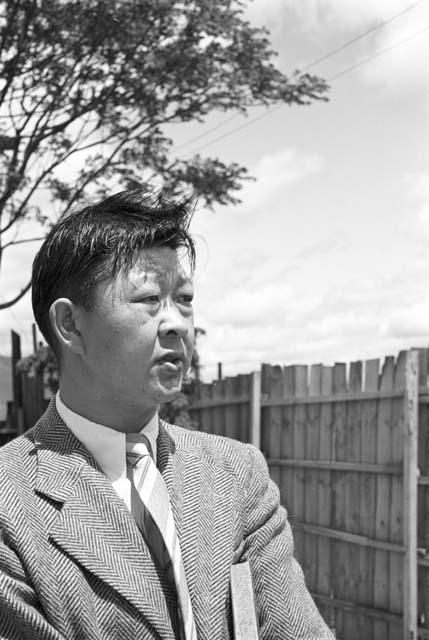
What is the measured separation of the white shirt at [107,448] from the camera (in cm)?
175

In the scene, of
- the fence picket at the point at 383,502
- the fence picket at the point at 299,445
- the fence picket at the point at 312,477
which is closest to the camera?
the fence picket at the point at 383,502

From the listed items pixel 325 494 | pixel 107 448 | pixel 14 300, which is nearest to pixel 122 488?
pixel 107 448

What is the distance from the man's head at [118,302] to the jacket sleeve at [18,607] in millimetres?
337

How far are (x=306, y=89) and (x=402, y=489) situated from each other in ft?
20.6

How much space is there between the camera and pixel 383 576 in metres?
6.80

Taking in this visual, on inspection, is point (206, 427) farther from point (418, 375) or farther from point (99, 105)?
point (99, 105)

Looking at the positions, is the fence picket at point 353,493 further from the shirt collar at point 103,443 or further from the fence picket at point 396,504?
the shirt collar at point 103,443

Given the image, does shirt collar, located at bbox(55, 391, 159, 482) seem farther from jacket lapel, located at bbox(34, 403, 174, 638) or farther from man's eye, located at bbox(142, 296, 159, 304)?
man's eye, located at bbox(142, 296, 159, 304)

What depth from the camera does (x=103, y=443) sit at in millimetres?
1763

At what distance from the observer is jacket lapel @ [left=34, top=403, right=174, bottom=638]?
5.33 feet

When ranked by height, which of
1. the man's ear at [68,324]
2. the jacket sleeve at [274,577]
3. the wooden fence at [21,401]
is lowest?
the wooden fence at [21,401]

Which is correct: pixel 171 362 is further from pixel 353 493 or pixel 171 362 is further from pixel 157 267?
pixel 353 493

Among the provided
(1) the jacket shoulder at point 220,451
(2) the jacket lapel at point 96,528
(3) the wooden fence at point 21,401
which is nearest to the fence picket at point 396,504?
(1) the jacket shoulder at point 220,451

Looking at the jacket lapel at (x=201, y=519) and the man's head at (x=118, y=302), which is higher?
the man's head at (x=118, y=302)
